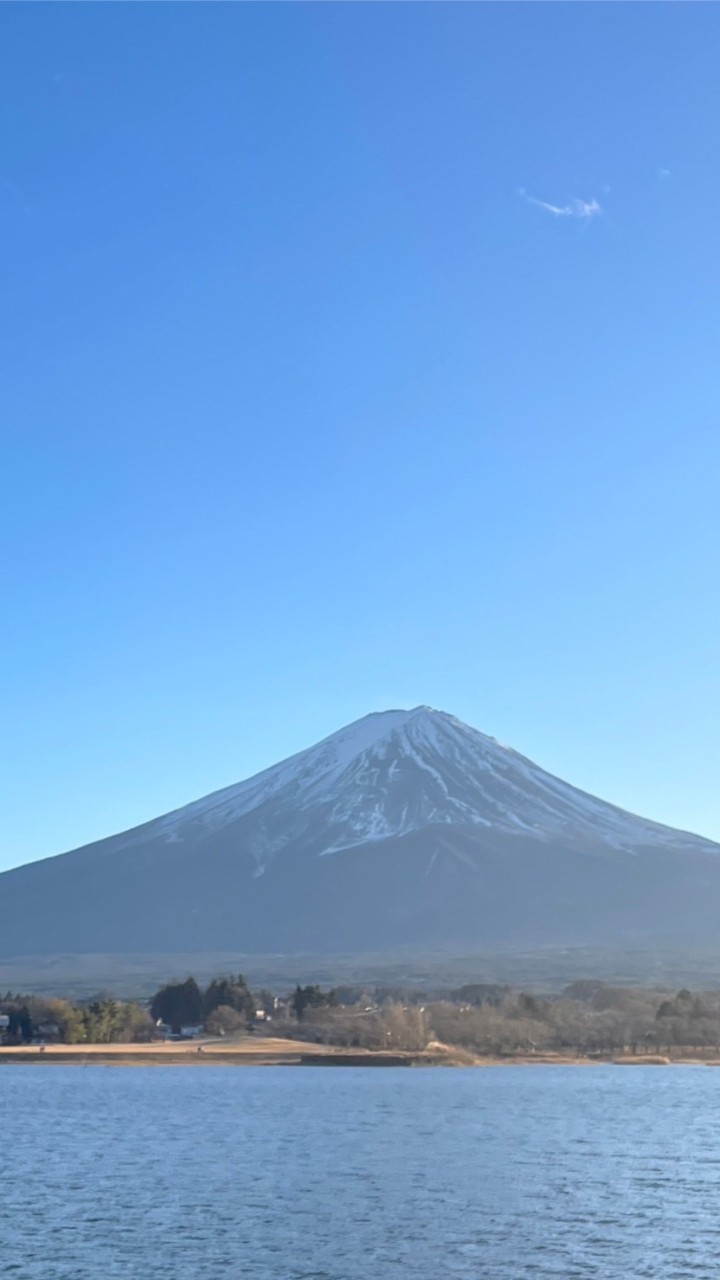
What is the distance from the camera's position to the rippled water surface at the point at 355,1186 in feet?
104

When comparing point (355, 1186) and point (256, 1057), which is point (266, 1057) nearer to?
point (256, 1057)

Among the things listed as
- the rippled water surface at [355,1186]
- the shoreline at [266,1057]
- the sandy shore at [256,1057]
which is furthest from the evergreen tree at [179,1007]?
the rippled water surface at [355,1186]

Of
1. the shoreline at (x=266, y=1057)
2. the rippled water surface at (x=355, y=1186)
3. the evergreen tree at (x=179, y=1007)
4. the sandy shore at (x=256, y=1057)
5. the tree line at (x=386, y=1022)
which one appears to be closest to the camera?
the rippled water surface at (x=355, y=1186)

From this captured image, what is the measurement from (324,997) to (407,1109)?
75.1 metres

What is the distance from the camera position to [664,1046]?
140m

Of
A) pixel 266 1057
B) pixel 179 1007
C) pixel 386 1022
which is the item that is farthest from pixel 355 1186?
pixel 179 1007

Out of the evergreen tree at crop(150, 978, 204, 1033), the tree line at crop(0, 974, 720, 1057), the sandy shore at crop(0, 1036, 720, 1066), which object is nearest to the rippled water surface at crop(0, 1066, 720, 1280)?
the sandy shore at crop(0, 1036, 720, 1066)

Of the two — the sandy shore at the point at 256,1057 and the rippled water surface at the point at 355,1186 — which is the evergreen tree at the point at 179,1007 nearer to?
the sandy shore at the point at 256,1057

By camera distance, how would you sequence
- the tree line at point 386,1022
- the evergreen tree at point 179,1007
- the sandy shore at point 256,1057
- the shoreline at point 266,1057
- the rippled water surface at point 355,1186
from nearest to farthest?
the rippled water surface at point 355,1186 < the shoreline at point 266,1057 < the sandy shore at point 256,1057 < the tree line at point 386,1022 < the evergreen tree at point 179,1007

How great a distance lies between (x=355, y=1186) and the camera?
42000mm

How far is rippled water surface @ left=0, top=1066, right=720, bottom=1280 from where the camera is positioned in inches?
1242

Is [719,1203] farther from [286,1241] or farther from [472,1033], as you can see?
[472,1033]

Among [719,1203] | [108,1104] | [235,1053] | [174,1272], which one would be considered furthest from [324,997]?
[174,1272]

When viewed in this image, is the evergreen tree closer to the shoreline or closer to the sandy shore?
the sandy shore
